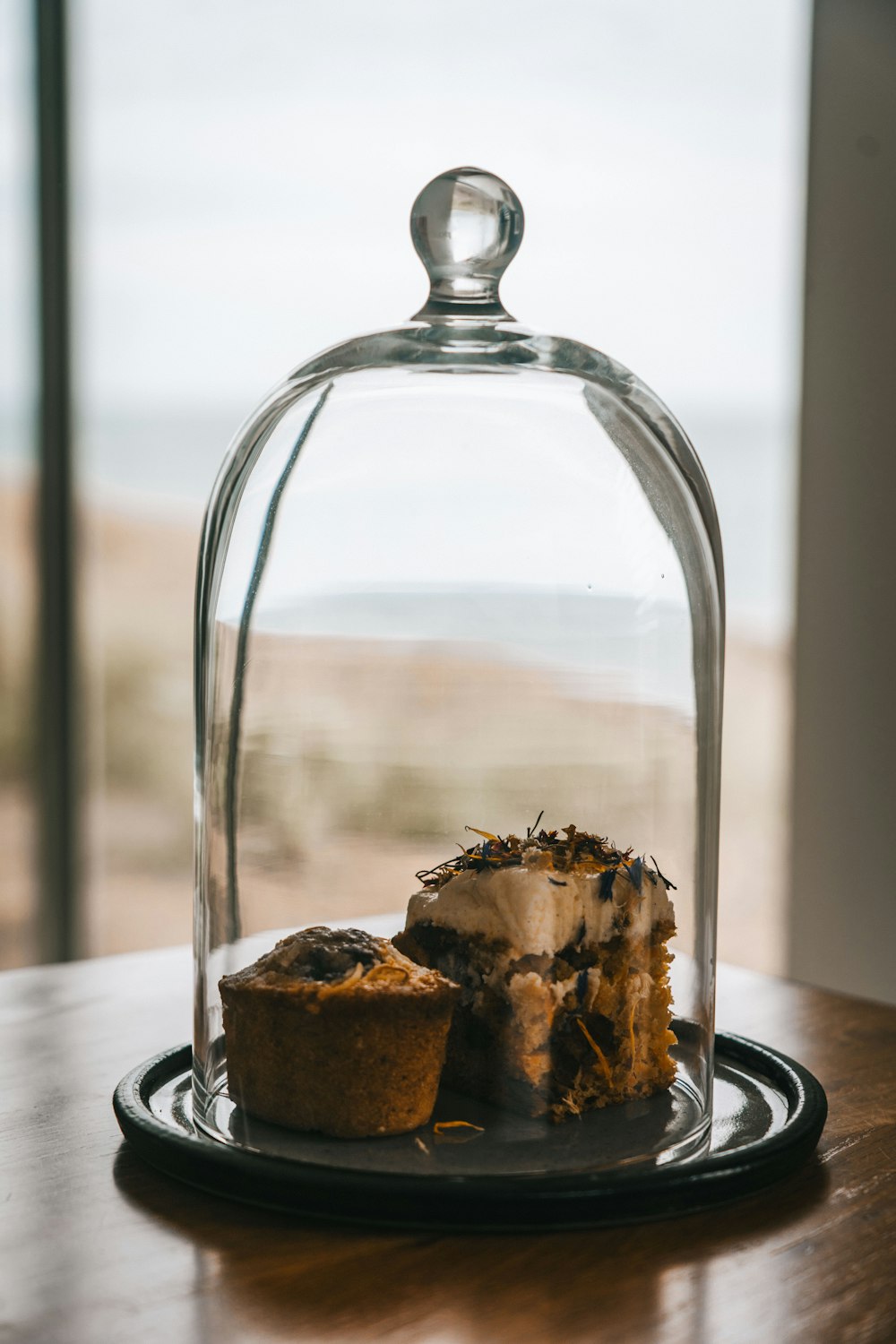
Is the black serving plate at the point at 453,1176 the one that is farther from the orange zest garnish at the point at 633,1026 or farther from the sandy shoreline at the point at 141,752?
the sandy shoreline at the point at 141,752

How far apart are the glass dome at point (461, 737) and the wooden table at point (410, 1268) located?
0.06m

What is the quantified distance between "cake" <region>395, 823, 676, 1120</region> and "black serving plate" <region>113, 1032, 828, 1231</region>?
Result: 0.11 feet

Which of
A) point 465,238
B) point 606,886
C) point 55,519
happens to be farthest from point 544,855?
point 55,519

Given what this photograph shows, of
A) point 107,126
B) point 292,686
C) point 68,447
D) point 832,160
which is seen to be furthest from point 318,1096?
point 107,126

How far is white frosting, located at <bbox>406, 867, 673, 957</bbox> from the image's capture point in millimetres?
601

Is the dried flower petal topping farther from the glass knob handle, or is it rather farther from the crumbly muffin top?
the glass knob handle

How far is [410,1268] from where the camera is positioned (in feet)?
1.60

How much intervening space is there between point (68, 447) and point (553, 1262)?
6.39ft

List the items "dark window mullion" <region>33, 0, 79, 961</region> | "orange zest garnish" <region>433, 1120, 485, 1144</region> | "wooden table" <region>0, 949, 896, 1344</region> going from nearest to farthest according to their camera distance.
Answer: "wooden table" <region>0, 949, 896, 1344</region> < "orange zest garnish" <region>433, 1120, 485, 1144</region> < "dark window mullion" <region>33, 0, 79, 961</region>

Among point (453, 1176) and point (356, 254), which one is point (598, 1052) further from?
point (356, 254)

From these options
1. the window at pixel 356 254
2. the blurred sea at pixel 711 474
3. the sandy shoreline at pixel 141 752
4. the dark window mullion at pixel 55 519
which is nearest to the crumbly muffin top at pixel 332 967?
the blurred sea at pixel 711 474

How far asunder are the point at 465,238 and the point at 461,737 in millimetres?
249

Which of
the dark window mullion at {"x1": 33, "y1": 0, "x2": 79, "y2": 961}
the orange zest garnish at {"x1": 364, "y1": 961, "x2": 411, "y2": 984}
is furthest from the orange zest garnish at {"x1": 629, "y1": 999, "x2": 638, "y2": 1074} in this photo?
the dark window mullion at {"x1": 33, "y1": 0, "x2": 79, "y2": 961}

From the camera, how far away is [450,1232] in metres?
0.52
